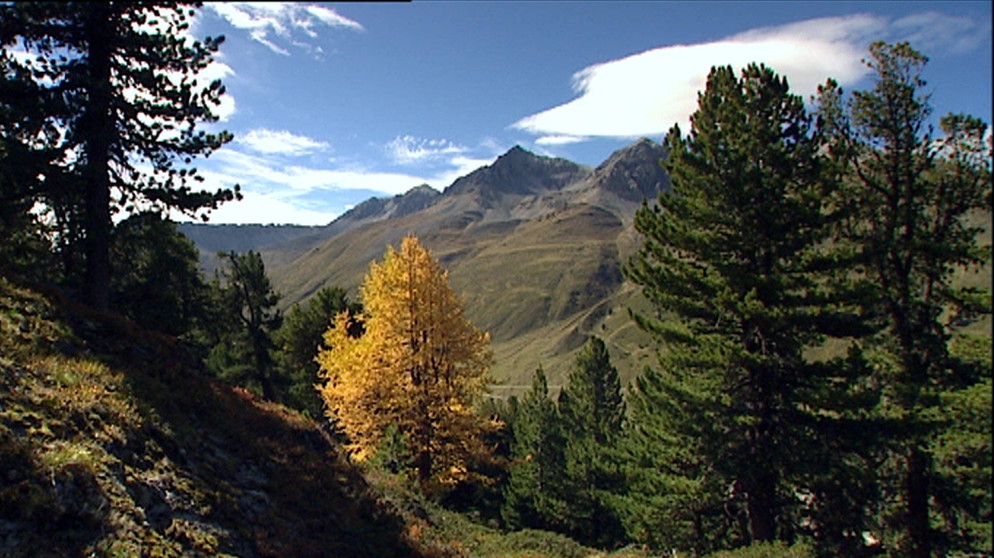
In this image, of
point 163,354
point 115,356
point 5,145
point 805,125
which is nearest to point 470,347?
point 163,354

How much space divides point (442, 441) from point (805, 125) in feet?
56.1

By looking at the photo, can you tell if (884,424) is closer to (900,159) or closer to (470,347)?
(900,159)

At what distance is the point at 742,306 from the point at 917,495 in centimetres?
794

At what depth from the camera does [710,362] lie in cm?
1570

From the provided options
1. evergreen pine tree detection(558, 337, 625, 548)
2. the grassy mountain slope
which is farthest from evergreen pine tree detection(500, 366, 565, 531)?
the grassy mountain slope

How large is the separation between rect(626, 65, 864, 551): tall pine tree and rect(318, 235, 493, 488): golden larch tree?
26.5 ft

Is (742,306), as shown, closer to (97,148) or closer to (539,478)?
(97,148)

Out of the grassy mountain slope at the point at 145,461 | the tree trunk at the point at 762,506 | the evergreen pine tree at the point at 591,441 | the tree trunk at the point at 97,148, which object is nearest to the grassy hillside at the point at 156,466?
the grassy mountain slope at the point at 145,461

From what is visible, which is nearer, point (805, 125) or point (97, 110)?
point (97, 110)

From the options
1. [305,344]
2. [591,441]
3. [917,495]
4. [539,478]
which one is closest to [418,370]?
[917,495]

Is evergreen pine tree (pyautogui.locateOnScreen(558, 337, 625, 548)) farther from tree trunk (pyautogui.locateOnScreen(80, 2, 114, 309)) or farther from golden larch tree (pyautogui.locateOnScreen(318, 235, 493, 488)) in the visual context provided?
tree trunk (pyautogui.locateOnScreen(80, 2, 114, 309))

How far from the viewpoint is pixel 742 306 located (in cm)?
1494

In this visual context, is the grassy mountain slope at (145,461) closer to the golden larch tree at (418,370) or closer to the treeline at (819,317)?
the golden larch tree at (418,370)

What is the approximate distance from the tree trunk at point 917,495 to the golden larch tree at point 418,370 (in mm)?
14088
